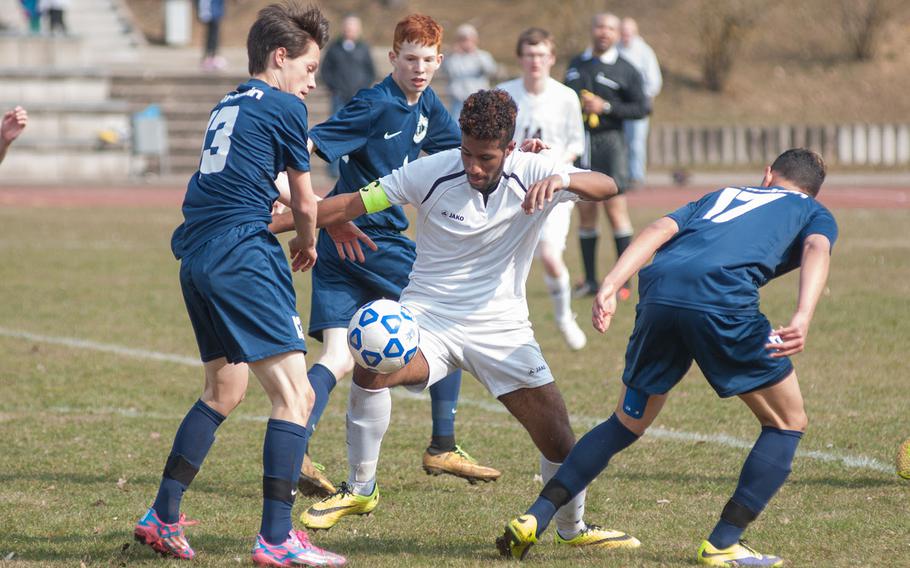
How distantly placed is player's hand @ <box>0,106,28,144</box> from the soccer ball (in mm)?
2304

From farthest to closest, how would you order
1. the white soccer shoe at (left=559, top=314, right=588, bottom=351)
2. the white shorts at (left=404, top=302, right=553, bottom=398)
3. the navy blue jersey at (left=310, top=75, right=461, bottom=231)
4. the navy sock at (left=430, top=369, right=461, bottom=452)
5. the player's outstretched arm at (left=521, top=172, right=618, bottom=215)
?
the white soccer shoe at (left=559, top=314, right=588, bottom=351), the navy sock at (left=430, top=369, right=461, bottom=452), the navy blue jersey at (left=310, top=75, right=461, bottom=231), the white shorts at (left=404, top=302, right=553, bottom=398), the player's outstretched arm at (left=521, top=172, right=618, bottom=215)

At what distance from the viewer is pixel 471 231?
5367 millimetres

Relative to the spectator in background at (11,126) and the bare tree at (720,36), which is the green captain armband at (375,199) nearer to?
the spectator in background at (11,126)

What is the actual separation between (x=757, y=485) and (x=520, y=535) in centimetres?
91

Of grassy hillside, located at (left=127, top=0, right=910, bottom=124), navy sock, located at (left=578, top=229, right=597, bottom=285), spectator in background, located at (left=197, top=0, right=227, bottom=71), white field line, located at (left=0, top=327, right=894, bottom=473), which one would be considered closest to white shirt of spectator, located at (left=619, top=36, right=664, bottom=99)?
navy sock, located at (left=578, top=229, right=597, bottom=285)

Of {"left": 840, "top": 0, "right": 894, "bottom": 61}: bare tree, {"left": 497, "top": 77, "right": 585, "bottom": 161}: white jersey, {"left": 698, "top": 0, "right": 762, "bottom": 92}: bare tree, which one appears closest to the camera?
{"left": 497, "top": 77, "right": 585, "bottom": 161}: white jersey

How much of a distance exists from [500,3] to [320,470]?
33117 mm

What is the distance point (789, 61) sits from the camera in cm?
3400

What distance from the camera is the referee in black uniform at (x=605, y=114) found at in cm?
A: 1255

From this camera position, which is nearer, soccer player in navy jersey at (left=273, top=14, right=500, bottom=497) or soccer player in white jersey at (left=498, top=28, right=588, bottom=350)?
soccer player in navy jersey at (left=273, top=14, right=500, bottom=497)

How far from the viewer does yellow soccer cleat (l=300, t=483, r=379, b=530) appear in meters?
5.51

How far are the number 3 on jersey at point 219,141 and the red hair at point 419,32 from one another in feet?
5.22

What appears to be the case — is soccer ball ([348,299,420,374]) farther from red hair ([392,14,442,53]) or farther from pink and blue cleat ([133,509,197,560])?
red hair ([392,14,442,53])

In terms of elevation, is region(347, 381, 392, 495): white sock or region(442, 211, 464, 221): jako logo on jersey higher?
region(442, 211, 464, 221): jako logo on jersey
